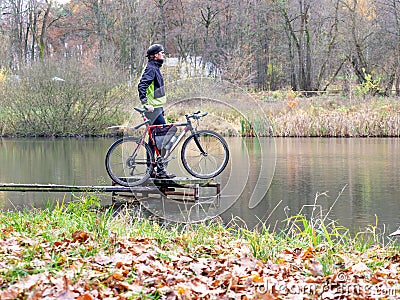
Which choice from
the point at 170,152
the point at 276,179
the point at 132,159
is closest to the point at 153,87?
the point at 170,152

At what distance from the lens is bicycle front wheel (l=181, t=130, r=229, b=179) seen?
324 inches

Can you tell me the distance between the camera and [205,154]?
8320mm

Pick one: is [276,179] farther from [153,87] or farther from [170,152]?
[153,87]

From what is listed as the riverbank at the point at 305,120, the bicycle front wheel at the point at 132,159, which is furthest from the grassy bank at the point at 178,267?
the riverbank at the point at 305,120

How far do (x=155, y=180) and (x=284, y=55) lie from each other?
2811 centimetres

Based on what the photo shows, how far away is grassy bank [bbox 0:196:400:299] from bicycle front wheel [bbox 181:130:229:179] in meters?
3.06

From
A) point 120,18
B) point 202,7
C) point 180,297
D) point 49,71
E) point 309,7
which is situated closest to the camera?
point 180,297

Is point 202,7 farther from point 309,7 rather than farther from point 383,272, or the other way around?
point 383,272

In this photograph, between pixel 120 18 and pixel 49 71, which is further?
pixel 120 18

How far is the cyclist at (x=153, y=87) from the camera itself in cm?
800

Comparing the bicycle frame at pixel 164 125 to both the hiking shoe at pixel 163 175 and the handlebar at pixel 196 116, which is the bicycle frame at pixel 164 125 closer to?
the handlebar at pixel 196 116

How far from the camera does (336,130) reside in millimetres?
20812

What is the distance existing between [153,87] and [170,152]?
3.22 ft

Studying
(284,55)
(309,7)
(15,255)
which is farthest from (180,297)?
(284,55)
